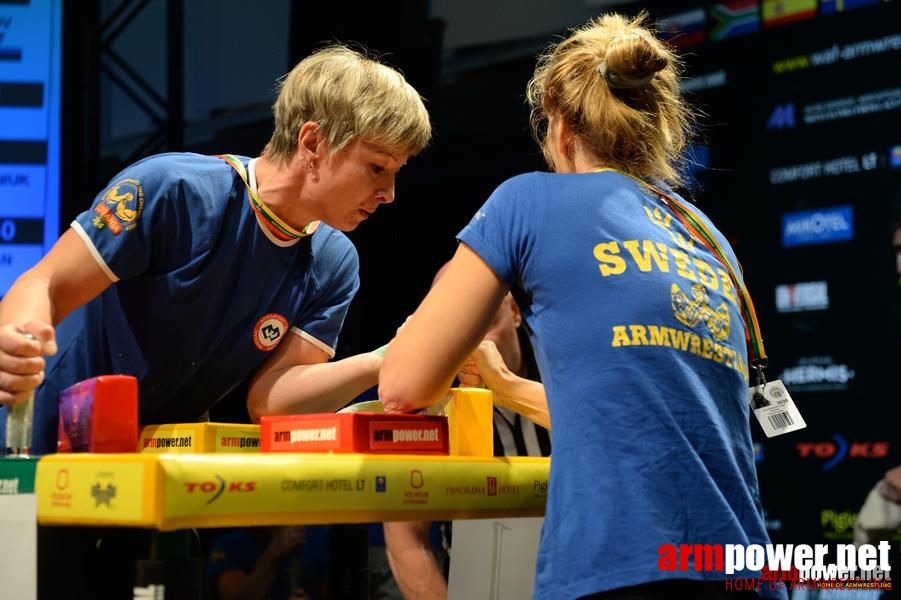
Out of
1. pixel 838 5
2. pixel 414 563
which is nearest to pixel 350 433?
pixel 414 563

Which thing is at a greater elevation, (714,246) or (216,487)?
(714,246)

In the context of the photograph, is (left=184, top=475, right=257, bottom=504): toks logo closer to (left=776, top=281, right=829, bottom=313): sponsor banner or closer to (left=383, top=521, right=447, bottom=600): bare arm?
(left=383, top=521, right=447, bottom=600): bare arm

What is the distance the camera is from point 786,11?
3.96m

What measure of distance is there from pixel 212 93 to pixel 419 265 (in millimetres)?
1329

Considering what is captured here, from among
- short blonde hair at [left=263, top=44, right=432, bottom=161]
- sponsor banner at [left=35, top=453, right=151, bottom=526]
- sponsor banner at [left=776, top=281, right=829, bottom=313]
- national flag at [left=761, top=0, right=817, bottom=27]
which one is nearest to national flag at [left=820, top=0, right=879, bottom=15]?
national flag at [left=761, top=0, right=817, bottom=27]

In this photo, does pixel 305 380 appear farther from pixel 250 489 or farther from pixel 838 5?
pixel 838 5

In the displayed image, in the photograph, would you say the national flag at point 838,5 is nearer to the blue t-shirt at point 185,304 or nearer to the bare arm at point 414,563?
the blue t-shirt at point 185,304

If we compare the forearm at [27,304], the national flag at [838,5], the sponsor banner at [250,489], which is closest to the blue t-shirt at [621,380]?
the sponsor banner at [250,489]

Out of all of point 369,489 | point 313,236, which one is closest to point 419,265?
point 313,236

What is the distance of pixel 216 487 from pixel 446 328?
33 centimetres

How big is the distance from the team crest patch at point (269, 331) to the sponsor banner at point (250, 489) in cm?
70

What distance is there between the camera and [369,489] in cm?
123

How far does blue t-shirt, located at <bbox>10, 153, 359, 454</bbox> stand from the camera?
1856 mm

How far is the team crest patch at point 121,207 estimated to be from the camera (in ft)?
5.70
